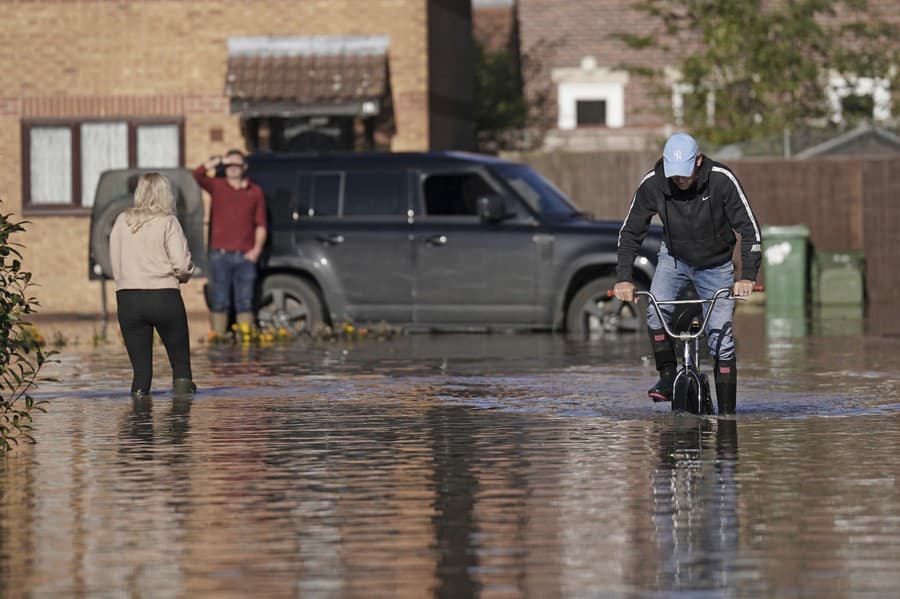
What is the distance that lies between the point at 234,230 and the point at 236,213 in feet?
0.61

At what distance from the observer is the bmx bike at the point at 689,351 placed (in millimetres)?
14234

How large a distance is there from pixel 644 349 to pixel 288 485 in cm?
1069

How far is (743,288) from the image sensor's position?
13.5 m

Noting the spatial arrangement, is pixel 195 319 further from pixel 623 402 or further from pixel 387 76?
pixel 623 402

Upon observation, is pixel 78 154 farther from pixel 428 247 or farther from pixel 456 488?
pixel 456 488

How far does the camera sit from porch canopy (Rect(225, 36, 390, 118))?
98.5 feet

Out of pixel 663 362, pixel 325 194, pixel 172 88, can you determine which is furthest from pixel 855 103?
pixel 663 362

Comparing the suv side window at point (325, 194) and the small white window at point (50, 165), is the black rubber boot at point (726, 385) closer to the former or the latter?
the suv side window at point (325, 194)

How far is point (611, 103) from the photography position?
50031 mm

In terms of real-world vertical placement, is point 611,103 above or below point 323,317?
above

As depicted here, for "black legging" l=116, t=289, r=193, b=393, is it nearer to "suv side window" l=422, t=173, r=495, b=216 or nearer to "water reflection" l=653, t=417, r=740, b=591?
"water reflection" l=653, t=417, r=740, b=591

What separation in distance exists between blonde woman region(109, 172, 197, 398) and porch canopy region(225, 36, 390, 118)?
12932 mm

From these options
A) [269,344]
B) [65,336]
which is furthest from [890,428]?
[65,336]

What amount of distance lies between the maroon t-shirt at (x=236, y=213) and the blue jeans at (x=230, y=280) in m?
0.10
